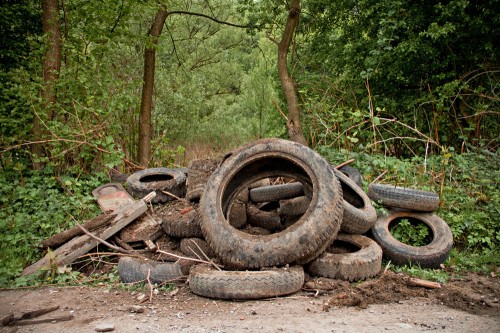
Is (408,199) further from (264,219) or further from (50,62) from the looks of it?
(50,62)

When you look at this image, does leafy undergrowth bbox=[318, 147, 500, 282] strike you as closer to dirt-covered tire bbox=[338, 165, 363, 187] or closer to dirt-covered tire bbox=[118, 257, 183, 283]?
dirt-covered tire bbox=[338, 165, 363, 187]

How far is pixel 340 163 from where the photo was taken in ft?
27.5

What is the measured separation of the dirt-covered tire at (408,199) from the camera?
259 inches

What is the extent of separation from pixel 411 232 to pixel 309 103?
17.1 feet

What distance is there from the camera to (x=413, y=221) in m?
6.99

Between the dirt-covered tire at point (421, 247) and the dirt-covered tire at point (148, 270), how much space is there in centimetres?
281

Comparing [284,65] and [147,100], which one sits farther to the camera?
[147,100]

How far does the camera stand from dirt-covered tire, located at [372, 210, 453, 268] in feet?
19.8

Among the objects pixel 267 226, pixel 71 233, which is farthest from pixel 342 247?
pixel 71 233

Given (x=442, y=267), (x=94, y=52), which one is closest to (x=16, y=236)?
(x=94, y=52)

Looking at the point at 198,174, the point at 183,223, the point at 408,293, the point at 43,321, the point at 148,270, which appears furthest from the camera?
the point at 198,174

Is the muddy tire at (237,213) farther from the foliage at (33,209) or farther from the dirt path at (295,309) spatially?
the foliage at (33,209)

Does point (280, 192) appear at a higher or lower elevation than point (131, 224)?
higher

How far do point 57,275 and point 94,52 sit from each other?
541 centimetres
